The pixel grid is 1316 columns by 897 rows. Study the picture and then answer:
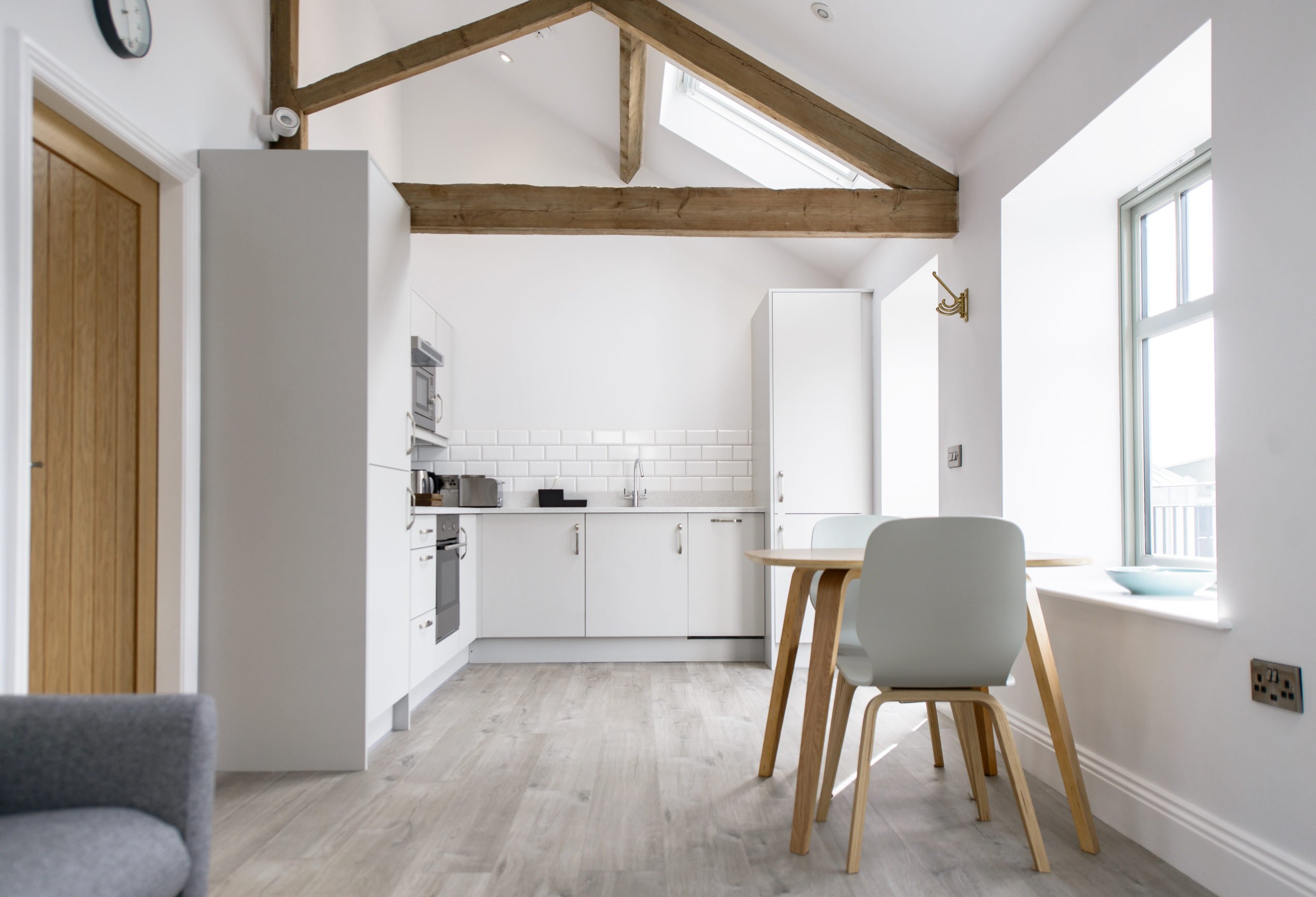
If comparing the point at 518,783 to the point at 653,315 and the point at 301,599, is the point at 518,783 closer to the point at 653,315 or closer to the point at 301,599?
the point at 301,599

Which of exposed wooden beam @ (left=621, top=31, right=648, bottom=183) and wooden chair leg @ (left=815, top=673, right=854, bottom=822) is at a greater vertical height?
exposed wooden beam @ (left=621, top=31, right=648, bottom=183)

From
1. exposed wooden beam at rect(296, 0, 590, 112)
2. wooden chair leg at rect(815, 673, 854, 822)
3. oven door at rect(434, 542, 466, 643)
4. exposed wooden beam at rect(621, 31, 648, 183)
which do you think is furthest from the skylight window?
wooden chair leg at rect(815, 673, 854, 822)

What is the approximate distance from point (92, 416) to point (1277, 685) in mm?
3058

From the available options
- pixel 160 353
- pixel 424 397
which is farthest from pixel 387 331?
pixel 424 397

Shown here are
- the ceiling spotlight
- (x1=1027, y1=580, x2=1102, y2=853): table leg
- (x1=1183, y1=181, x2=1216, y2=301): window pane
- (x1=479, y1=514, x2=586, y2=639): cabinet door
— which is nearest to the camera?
(x1=1027, y1=580, x2=1102, y2=853): table leg

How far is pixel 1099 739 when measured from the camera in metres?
2.46

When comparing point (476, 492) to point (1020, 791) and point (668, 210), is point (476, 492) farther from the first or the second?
point (1020, 791)

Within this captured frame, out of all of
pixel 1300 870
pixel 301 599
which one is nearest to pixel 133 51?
pixel 301 599

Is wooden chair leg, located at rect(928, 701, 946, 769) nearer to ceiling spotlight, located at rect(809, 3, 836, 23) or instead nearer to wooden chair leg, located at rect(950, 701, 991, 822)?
wooden chair leg, located at rect(950, 701, 991, 822)

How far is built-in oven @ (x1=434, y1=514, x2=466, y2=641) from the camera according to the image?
3.94m

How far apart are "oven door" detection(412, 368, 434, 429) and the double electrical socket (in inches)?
145

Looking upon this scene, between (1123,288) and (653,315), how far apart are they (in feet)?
9.91

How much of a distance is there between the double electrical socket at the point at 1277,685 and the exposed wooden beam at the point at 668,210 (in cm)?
238

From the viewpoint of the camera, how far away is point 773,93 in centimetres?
373
